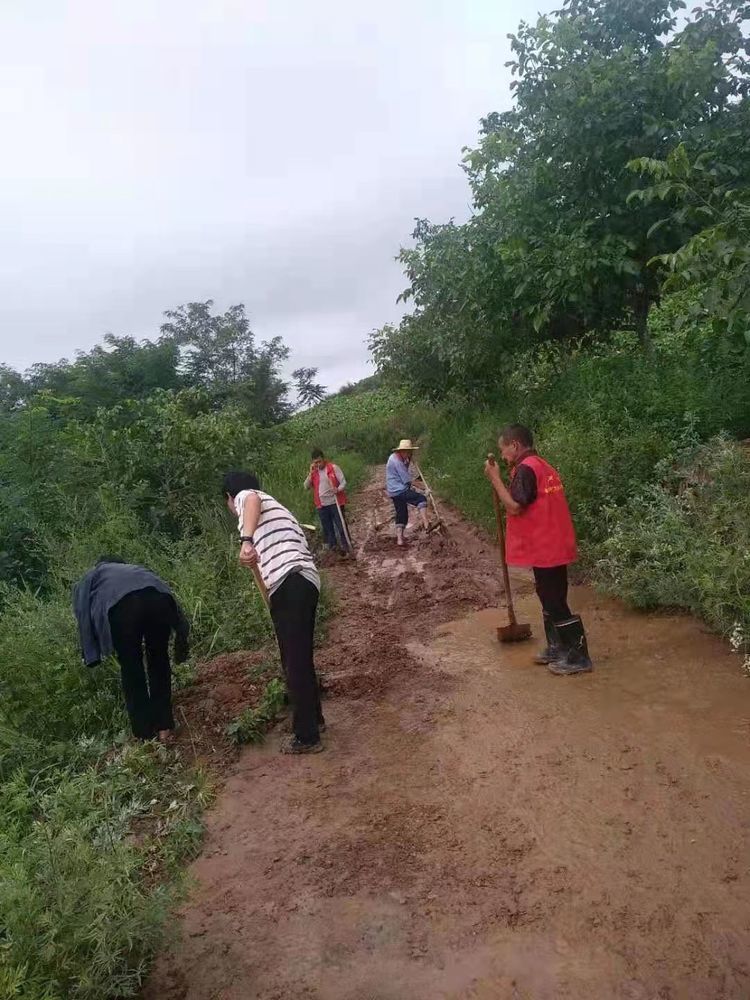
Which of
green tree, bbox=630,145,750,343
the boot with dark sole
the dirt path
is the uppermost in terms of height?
green tree, bbox=630,145,750,343

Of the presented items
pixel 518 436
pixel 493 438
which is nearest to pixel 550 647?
pixel 518 436

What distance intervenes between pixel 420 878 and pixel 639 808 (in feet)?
3.43

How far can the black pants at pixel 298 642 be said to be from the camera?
13.8 ft

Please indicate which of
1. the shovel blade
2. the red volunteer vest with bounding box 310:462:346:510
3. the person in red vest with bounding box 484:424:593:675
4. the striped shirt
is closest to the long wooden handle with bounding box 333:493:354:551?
the red volunteer vest with bounding box 310:462:346:510

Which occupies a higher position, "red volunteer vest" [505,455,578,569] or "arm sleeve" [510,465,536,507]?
"arm sleeve" [510,465,536,507]

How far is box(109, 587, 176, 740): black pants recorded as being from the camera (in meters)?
4.39

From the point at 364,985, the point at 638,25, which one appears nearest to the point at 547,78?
the point at 638,25

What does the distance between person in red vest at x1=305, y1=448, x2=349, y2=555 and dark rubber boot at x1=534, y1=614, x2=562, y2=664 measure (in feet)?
15.1

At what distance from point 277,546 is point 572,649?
2101 millimetres

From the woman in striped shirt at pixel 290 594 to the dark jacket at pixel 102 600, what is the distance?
71 cm

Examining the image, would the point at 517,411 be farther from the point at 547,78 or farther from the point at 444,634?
the point at 444,634

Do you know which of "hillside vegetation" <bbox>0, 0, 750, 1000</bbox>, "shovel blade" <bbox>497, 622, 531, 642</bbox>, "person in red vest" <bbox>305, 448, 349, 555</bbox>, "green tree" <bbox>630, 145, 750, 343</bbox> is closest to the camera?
"hillside vegetation" <bbox>0, 0, 750, 1000</bbox>

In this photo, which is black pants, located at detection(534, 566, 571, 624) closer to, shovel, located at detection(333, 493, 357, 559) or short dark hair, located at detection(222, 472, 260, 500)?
short dark hair, located at detection(222, 472, 260, 500)

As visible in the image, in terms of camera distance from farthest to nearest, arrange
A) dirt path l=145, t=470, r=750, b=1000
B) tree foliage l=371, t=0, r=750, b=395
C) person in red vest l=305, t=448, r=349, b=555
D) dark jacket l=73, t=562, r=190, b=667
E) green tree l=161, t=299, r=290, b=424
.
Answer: green tree l=161, t=299, r=290, b=424, person in red vest l=305, t=448, r=349, b=555, tree foliage l=371, t=0, r=750, b=395, dark jacket l=73, t=562, r=190, b=667, dirt path l=145, t=470, r=750, b=1000
